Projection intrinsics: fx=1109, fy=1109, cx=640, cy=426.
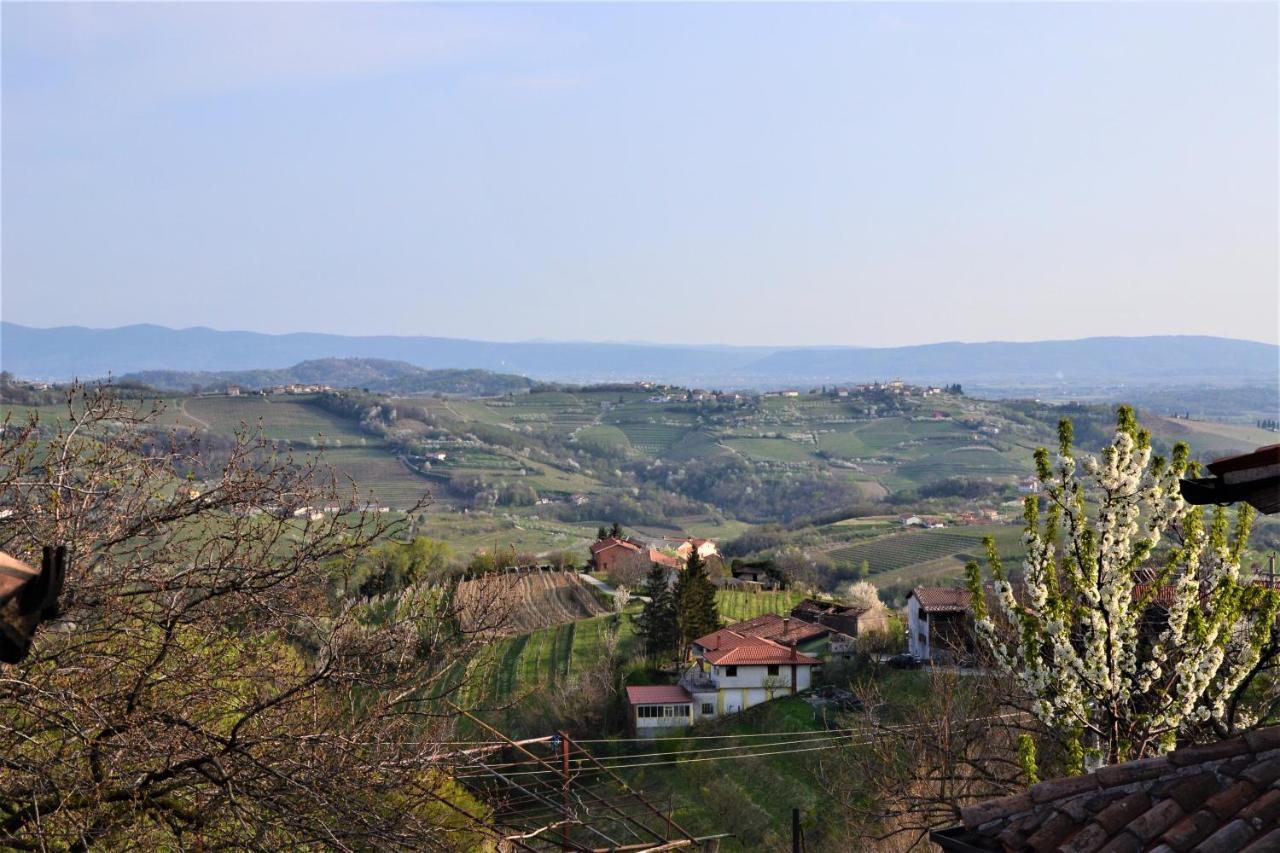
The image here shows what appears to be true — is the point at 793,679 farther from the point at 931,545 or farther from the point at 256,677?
the point at 931,545

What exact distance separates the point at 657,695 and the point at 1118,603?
25.5 meters

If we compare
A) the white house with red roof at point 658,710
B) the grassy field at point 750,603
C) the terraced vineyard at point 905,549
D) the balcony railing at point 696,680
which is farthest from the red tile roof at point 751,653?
the terraced vineyard at point 905,549

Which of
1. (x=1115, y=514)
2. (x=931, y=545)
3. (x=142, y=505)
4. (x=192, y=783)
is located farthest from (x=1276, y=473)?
(x=931, y=545)

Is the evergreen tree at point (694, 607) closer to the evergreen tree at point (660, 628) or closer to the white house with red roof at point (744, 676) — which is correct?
the evergreen tree at point (660, 628)

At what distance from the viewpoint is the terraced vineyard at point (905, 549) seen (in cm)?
6378

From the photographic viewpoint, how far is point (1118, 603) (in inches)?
333

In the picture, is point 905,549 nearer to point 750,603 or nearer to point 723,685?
point 750,603

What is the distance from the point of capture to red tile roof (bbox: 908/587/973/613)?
32.9m

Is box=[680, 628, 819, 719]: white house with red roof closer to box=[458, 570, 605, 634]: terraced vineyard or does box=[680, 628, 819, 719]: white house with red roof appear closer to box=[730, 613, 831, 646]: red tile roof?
box=[730, 613, 831, 646]: red tile roof

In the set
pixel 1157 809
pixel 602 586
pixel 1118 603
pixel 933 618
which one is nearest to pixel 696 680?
pixel 933 618

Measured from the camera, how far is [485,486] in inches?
4227

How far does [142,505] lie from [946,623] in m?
28.6

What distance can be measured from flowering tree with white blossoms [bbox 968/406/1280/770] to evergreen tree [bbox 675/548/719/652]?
29300 millimetres

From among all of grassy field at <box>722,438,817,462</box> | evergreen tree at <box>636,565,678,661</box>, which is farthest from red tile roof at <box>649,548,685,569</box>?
grassy field at <box>722,438,817,462</box>
